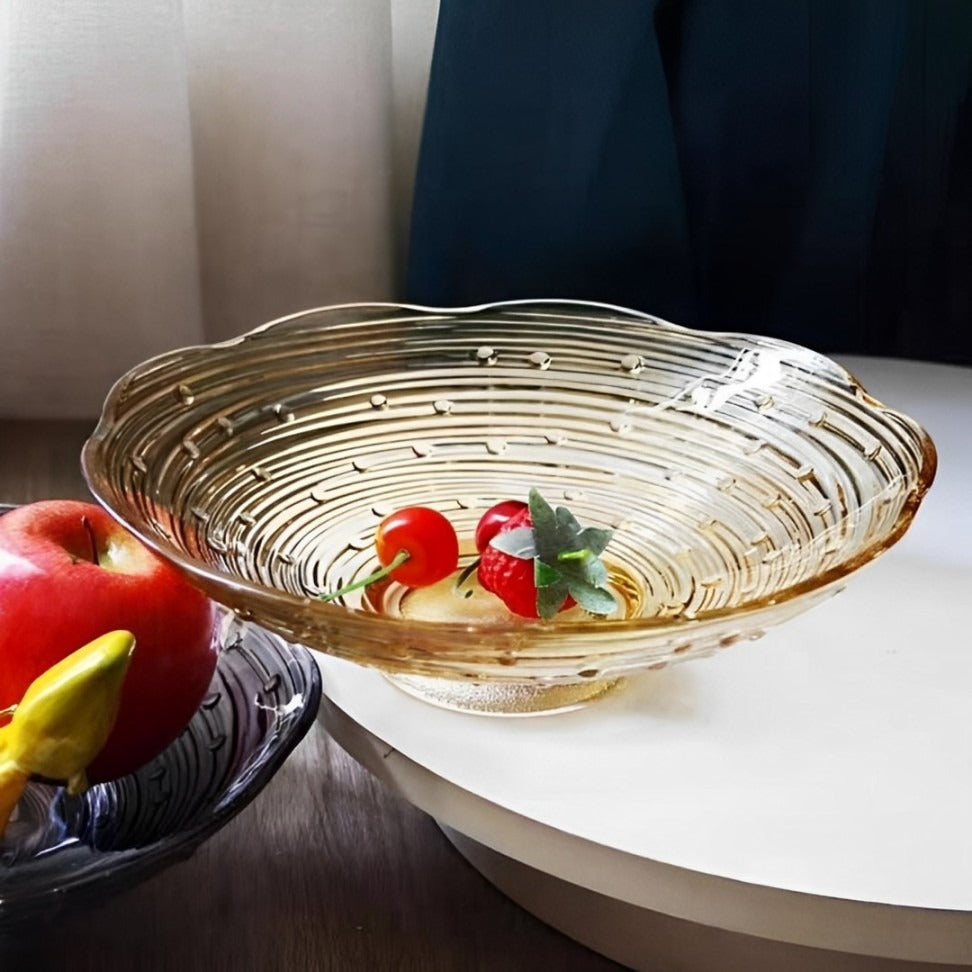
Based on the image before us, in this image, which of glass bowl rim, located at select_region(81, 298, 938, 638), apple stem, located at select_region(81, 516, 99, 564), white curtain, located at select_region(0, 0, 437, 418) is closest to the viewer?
glass bowl rim, located at select_region(81, 298, 938, 638)

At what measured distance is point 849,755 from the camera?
0.43 m

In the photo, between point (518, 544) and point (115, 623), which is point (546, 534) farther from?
point (115, 623)

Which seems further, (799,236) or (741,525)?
(799,236)

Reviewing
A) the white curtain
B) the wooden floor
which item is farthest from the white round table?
the white curtain

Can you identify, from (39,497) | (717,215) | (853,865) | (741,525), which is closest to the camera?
(853,865)

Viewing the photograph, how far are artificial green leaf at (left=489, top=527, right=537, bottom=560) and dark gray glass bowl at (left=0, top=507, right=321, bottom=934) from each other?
0.08m

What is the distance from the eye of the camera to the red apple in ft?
1.39

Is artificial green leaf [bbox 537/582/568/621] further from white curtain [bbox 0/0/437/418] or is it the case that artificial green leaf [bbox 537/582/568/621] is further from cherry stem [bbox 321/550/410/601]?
white curtain [bbox 0/0/437/418]

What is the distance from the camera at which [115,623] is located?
1.40ft

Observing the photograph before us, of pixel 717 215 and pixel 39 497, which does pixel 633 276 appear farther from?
pixel 39 497

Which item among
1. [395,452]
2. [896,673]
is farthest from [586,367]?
[896,673]

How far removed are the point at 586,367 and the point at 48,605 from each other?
27 cm

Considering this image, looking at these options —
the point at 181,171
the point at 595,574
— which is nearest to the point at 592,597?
the point at 595,574

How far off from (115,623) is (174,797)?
0.22 ft
